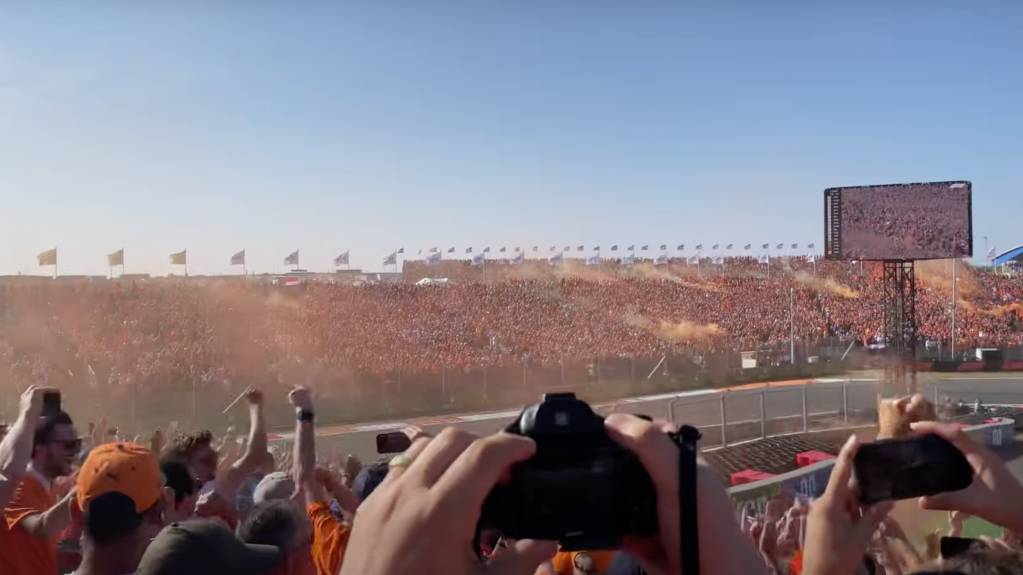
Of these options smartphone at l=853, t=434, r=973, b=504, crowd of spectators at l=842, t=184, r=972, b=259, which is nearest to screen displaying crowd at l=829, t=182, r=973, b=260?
crowd of spectators at l=842, t=184, r=972, b=259

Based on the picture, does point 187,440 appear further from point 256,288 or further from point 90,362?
point 256,288

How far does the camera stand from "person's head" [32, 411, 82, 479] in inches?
172

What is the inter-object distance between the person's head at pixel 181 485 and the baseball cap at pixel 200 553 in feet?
4.86

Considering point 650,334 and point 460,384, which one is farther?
point 650,334

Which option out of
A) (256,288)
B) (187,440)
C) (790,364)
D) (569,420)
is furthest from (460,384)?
(256,288)

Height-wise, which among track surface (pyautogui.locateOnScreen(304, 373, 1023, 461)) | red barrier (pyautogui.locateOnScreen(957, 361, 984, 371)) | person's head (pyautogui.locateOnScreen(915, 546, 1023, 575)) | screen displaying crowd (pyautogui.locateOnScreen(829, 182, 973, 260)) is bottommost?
red barrier (pyautogui.locateOnScreen(957, 361, 984, 371))

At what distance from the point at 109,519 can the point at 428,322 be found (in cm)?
4316

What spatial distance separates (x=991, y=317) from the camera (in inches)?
2025

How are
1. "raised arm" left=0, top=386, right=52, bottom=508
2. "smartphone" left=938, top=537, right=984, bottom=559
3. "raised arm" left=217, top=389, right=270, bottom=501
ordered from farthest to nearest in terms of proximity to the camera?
1. "raised arm" left=217, top=389, right=270, bottom=501
2. "raised arm" left=0, top=386, right=52, bottom=508
3. "smartphone" left=938, top=537, right=984, bottom=559

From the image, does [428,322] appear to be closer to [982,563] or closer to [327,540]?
[327,540]

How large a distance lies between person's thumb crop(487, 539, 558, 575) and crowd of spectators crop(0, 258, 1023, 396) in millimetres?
21700

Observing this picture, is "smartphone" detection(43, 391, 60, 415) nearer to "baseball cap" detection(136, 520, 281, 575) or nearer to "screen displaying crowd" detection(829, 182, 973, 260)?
"baseball cap" detection(136, 520, 281, 575)

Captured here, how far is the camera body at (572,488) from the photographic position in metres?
1.29

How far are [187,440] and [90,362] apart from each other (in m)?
24.3
